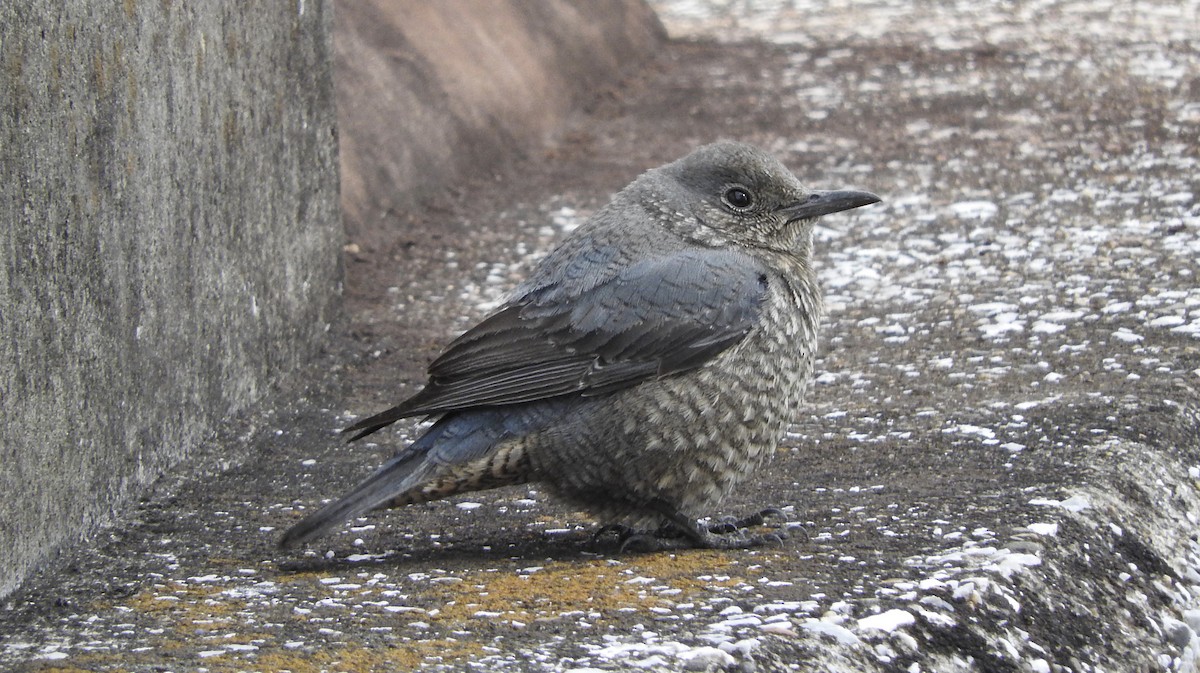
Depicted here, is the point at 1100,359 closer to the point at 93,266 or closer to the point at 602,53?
the point at 93,266

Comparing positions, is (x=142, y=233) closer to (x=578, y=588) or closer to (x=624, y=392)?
(x=624, y=392)

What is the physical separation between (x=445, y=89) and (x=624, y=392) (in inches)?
134

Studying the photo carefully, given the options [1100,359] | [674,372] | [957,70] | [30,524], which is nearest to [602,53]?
[957,70]

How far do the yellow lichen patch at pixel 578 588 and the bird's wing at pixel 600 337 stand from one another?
1.41 feet

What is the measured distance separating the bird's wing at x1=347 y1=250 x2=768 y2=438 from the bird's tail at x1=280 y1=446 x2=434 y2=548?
14cm

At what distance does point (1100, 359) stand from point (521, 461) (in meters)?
1.89

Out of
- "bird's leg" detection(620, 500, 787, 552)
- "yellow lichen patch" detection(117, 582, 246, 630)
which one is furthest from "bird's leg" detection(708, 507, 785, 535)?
"yellow lichen patch" detection(117, 582, 246, 630)

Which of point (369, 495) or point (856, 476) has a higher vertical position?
point (369, 495)

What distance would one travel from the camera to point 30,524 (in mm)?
3082

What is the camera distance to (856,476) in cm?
377

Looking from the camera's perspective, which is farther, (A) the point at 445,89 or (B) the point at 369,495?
(A) the point at 445,89

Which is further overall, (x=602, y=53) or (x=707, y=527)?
(x=602, y=53)

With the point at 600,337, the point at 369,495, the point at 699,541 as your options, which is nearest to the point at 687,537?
the point at 699,541

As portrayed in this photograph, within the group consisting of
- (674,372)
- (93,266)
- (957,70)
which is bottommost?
(957,70)
